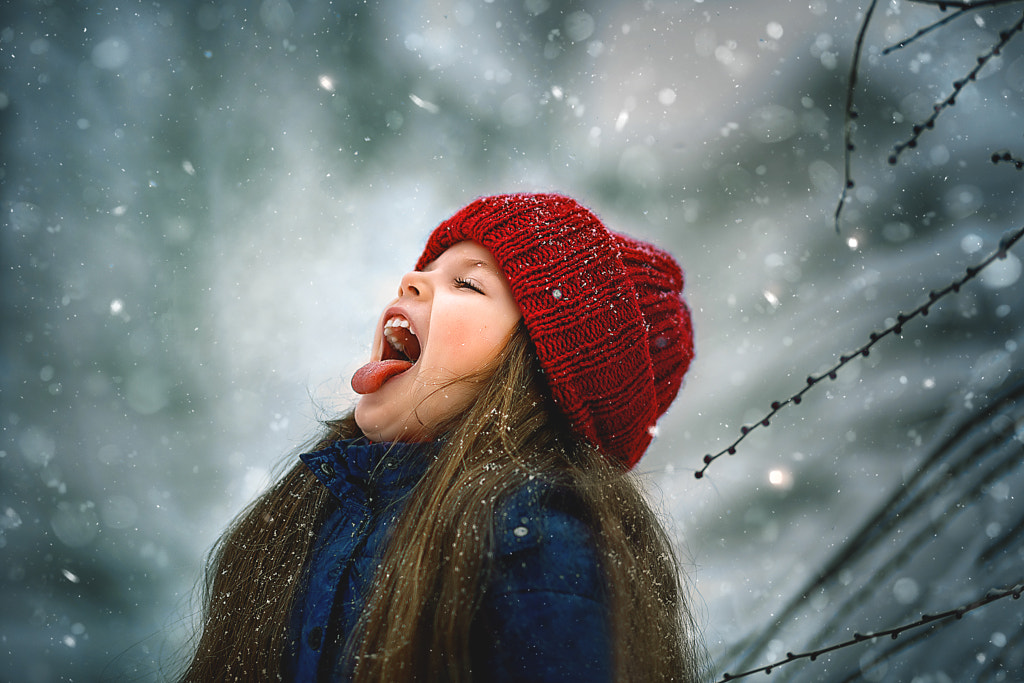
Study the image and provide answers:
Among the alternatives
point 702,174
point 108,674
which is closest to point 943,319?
point 702,174

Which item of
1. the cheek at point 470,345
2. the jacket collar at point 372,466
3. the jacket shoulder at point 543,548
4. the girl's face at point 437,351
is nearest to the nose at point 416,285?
the girl's face at point 437,351

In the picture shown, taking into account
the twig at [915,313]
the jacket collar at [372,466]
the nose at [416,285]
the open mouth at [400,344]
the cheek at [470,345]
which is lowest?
the twig at [915,313]

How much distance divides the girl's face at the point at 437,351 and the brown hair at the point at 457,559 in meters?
0.03

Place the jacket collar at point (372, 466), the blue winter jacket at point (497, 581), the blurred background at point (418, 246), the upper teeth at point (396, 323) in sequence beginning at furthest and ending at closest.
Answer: the blurred background at point (418, 246), the upper teeth at point (396, 323), the jacket collar at point (372, 466), the blue winter jacket at point (497, 581)

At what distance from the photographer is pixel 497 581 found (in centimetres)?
86

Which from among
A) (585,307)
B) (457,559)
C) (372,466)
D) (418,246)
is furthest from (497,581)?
(418,246)

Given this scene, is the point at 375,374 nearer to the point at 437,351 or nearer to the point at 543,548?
the point at 437,351

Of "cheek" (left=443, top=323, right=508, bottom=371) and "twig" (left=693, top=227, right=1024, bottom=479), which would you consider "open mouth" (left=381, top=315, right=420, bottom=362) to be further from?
"twig" (left=693, top=227, right=1024, bottom=479)

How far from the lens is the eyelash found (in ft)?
3.84

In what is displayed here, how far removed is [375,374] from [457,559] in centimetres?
37

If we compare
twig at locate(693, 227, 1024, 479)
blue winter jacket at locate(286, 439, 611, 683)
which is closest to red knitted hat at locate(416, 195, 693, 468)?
blue winter jacket at locate(286, 439, 611, 683)

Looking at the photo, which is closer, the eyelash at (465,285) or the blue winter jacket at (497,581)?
the blue winter jacket at (497,581)

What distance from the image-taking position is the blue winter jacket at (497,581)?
809 millimetres

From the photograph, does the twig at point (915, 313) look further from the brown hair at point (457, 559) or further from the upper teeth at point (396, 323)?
the upper teeth at point (396, 323)
